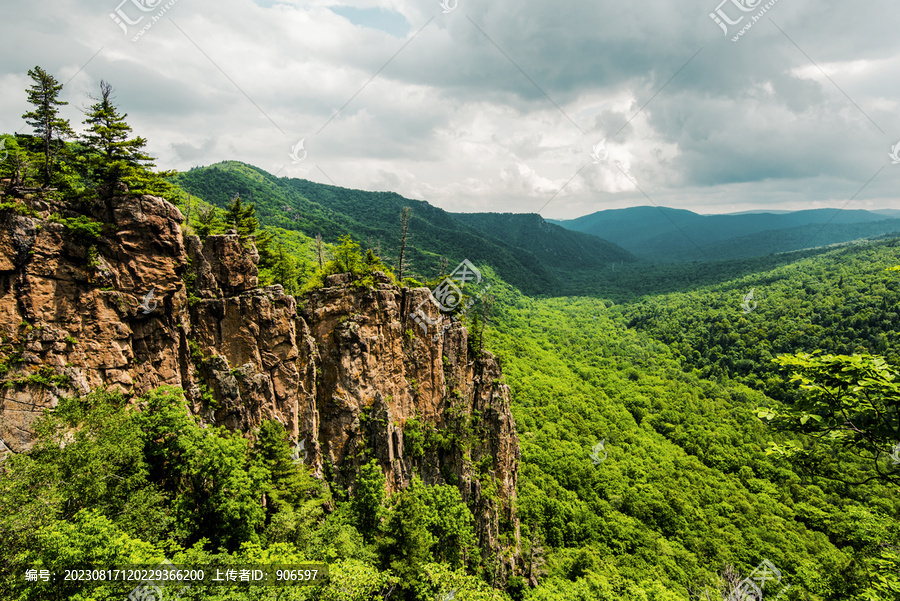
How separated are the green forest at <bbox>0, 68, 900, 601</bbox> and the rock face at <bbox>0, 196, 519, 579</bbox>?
1.46m

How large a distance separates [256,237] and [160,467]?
18207 mm

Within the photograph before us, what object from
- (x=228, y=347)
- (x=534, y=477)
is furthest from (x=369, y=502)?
(x=534, y=477)

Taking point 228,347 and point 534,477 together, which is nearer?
point 228,347

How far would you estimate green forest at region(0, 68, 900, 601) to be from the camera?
13.6 m

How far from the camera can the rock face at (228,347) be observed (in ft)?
63.9

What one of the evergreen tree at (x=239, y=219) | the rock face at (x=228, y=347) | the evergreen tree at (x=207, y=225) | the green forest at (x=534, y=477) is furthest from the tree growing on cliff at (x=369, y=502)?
the evergreen tree at (x=207, y=225)

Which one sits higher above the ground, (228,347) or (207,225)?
(207,225)

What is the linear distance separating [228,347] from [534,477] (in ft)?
206

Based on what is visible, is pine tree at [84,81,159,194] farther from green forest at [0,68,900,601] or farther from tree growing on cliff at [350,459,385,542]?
tree growing on cliff at [350,459,385,542]

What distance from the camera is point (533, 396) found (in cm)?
9594

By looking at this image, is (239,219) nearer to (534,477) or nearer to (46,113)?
Result: (46,113)

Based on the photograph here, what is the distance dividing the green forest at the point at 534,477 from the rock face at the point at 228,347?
1.46 meters

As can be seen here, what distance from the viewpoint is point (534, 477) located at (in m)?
70.8

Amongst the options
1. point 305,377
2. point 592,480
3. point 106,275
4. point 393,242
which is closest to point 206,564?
point 305,377
